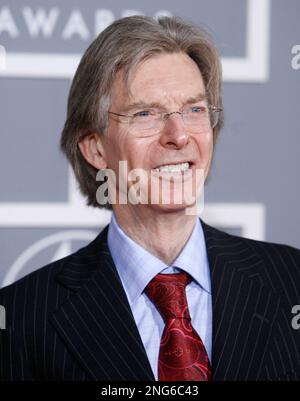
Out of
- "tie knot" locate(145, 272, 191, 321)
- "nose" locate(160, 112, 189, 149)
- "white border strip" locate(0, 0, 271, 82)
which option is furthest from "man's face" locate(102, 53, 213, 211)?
"white border strip" locate(0, 0, 271, 82)

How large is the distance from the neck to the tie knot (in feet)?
0.16

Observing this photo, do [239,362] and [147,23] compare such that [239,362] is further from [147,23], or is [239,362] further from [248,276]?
[147,23]

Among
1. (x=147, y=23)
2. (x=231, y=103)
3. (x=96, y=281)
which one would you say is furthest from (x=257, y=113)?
(x=96, y=281)

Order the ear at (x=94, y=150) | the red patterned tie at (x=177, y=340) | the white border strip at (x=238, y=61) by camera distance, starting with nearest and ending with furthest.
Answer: the red patterned tie at (x=177, y=340), the ear at (x=94, y=150), the white border strip at (x=238, y=61)

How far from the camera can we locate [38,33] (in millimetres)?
1890

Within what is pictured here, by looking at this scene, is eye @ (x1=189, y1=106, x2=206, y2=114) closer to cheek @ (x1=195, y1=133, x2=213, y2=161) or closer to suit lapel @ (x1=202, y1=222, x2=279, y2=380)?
cheek @ (x1=195, y1=133, x2=213, y2=161)

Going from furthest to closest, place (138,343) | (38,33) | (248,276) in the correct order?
(38,33)
(248,276)
(138,343)

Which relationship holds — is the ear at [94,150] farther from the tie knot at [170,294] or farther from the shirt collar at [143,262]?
the tie knot at [170,294]

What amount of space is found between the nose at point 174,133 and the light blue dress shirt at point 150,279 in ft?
0.62

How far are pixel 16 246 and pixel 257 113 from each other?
0.67 m

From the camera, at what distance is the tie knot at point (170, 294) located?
1459 mm

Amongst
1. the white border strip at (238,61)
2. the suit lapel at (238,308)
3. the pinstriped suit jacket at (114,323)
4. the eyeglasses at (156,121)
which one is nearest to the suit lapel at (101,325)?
the pinstriped suit jacket at (114,323)

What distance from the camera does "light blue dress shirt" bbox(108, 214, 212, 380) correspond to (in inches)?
57.8

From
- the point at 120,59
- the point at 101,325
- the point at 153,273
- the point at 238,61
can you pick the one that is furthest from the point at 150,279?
the point at 238,61
